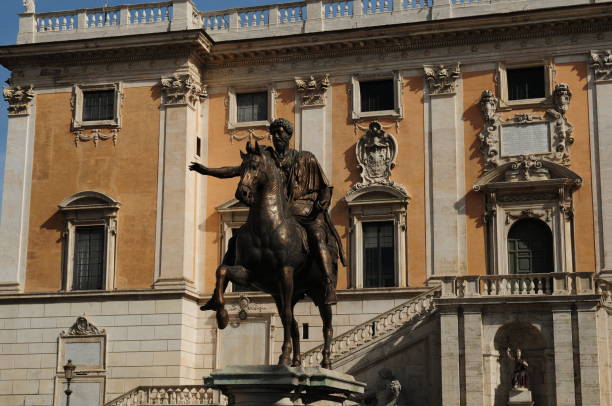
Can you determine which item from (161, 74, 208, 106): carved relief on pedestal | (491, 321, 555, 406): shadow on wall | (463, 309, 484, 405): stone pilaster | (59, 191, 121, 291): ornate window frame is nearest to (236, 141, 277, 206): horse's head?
(463, 309, 484, 405): stone pilaster

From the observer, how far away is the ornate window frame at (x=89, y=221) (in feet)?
118

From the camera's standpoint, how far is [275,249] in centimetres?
1424

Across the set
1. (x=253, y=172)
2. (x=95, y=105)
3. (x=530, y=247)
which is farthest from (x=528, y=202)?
(x=253, y=172)

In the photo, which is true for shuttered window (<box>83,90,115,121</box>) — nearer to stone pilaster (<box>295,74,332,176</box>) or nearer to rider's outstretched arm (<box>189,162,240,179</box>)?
stone pilaster (<box>295,74,332,176</box>)

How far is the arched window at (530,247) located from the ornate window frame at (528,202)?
0.23m

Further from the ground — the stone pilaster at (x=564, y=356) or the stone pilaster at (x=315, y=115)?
the stone pilaster at (x=315, y=115)

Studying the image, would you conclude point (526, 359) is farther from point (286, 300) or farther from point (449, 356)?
point (286, 300)

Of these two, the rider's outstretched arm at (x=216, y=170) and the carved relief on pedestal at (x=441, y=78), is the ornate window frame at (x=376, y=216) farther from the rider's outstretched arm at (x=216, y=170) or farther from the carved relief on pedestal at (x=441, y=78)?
the rider's outstretched arm at (x=216, y=170)

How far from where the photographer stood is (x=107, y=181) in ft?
120

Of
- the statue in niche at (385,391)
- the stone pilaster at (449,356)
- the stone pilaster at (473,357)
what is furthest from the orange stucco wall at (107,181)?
the stone pilaster at (473,357)

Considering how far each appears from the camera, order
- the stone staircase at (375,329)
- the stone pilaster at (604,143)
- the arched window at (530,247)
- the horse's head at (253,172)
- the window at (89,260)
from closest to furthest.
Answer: the horse's head at (253,172)
the stone staircase at (375,329)
the stone pilaster at (604,143)
the arched window at (530,247)
the window at (89,260)

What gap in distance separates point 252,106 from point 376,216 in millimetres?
6083

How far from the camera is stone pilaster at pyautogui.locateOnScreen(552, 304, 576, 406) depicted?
27938 mm

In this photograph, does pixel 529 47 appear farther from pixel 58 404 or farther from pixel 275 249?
pixel 275 249
